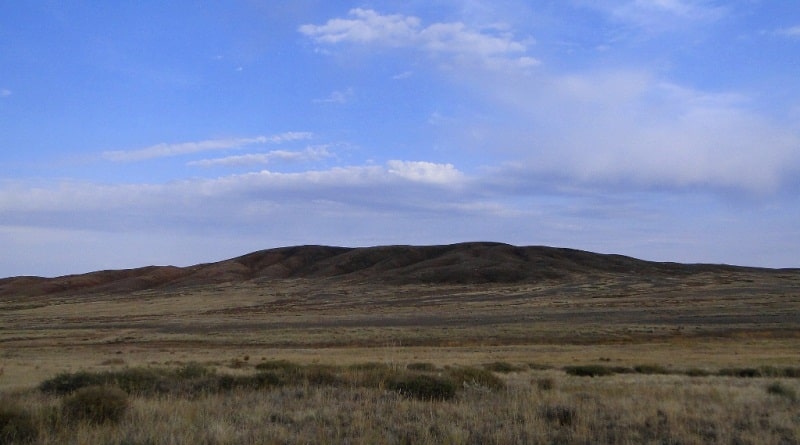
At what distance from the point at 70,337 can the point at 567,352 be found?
3949 centimetres

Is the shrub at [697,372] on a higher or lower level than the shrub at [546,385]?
lower

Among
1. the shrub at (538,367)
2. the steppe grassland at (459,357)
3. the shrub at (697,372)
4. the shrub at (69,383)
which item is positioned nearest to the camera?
the steppe grassland at (459,357)

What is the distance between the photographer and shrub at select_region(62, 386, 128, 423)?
9.11m

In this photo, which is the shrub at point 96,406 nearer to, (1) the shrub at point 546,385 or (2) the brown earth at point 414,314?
(1) the shrub at point 546,385

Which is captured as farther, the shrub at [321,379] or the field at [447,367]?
the shrub at [321,379]

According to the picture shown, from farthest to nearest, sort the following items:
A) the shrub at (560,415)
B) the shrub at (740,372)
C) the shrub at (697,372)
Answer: the shrub at (697,372), the shrub at (740,372), the shrub at (560,415)

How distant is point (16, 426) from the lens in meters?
8.10

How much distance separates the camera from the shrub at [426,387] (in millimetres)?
11578

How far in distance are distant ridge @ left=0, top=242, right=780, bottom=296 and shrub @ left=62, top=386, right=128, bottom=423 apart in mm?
122191

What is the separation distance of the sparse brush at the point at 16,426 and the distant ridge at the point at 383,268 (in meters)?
123

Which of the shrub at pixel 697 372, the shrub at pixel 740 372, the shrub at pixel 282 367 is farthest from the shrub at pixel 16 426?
the shrub at pixel 740 372

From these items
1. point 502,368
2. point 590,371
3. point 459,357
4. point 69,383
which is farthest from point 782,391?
point 459,357

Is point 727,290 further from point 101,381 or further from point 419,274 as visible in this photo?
point 101,381

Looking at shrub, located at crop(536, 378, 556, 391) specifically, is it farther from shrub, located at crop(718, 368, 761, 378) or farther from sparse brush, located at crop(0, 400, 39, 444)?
sparse brush, located at crop(0, 400, 39, 444)
